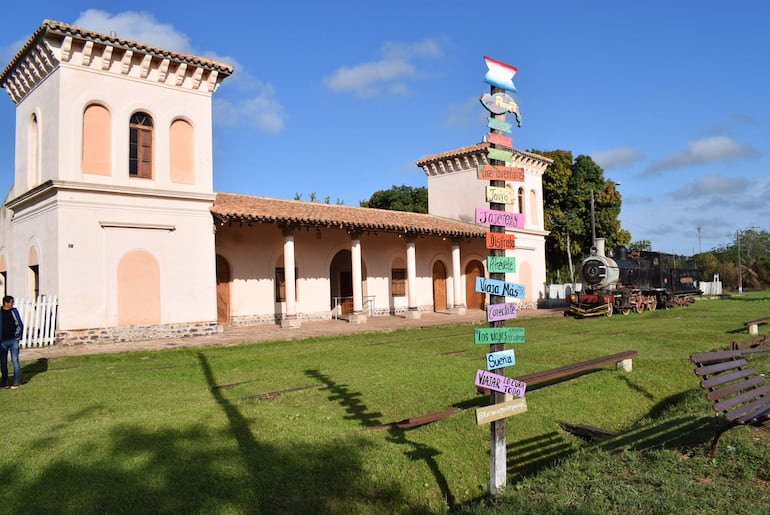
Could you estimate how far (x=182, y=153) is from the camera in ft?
52.6

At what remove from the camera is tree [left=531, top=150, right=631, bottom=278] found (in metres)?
36.0

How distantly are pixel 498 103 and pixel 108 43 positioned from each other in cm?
1351

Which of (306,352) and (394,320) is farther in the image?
(394,320)

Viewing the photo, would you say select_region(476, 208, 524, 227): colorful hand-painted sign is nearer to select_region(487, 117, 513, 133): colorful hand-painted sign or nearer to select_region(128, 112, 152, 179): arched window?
select_region(487, 117, 513, 133): colorful hand-painted sign

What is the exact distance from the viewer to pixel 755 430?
536 centimetres

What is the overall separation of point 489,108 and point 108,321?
13241 mm

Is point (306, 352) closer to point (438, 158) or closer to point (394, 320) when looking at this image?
point (394, 320)

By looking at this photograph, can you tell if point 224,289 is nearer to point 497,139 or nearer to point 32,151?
point 32,151

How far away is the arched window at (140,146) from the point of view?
15.2m

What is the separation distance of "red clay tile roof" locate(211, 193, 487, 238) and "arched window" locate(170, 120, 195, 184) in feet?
4.15

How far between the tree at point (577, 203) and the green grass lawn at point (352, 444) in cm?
2708

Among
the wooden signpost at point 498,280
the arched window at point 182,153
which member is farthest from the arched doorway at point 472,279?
the wooden signpost at point 498,280

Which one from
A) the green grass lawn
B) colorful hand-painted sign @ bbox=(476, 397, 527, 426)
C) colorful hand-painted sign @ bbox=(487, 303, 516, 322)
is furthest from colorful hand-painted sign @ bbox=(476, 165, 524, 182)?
the green grass lawn

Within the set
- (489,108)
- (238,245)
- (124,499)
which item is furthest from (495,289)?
(238,245)
